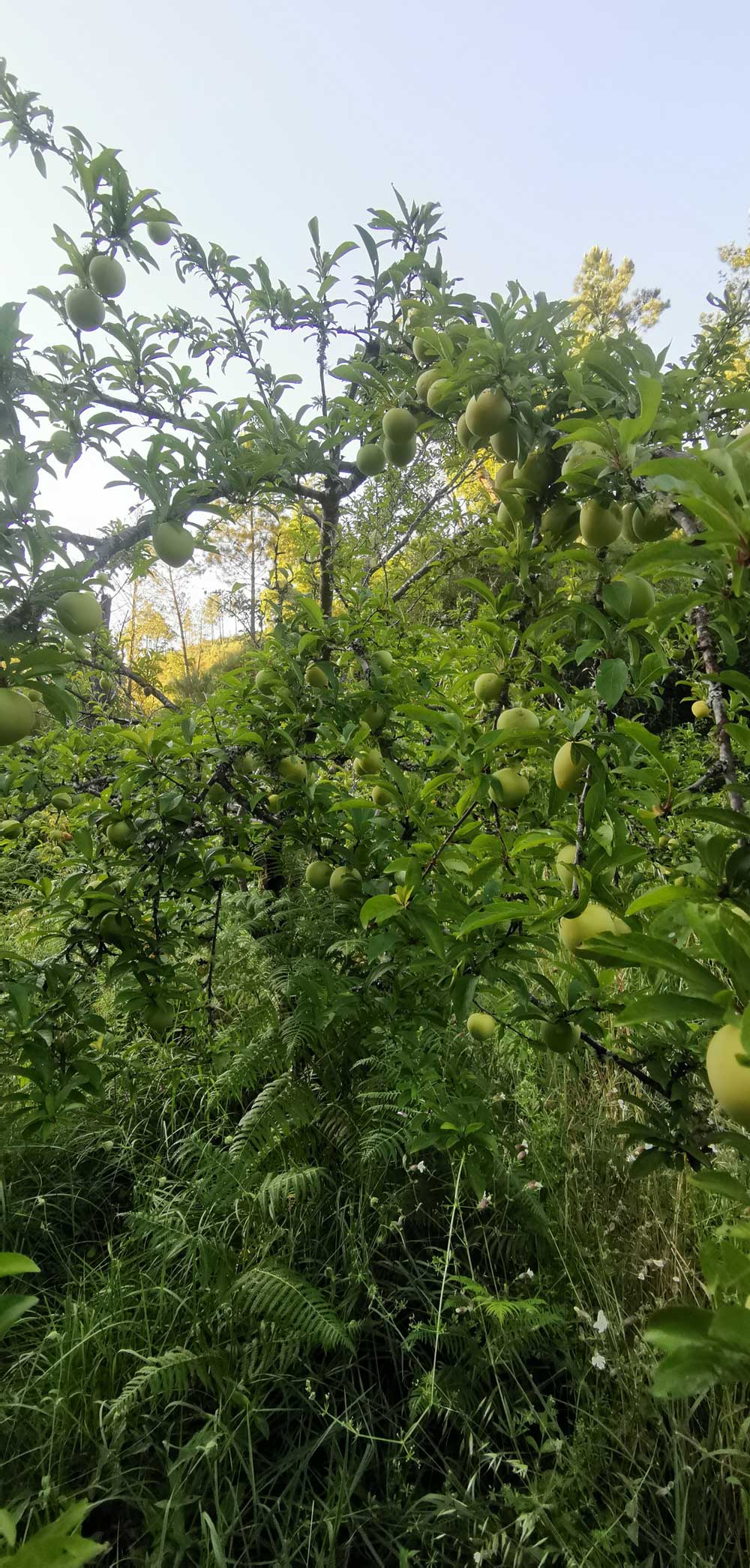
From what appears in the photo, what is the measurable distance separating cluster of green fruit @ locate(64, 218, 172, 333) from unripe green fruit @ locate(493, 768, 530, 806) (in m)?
1.10

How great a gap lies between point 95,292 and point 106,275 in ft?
0.15

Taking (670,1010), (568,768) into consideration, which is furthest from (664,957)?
(568,768)

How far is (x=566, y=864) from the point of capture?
1.02 m

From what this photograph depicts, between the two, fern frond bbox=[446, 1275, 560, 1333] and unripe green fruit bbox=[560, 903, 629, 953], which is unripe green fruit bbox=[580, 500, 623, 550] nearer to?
unripe green fruit bbox=[560, 903, 629, 953]

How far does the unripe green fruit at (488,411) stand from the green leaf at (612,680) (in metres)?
0.34

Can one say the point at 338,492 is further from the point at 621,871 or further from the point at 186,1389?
the point at 186,1389

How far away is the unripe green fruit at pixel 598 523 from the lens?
0.85 meters

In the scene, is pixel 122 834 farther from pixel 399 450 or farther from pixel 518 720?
pixel 399 450

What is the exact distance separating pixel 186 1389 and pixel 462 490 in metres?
4.70

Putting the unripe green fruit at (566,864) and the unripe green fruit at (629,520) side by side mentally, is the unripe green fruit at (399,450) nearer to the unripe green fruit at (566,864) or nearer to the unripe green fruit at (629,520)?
the unripe green fruit at (629,520)

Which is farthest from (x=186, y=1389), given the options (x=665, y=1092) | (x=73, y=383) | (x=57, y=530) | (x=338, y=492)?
(x=338, y=492)

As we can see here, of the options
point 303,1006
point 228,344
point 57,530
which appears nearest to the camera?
point 57,530

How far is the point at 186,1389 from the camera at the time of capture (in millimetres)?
1333

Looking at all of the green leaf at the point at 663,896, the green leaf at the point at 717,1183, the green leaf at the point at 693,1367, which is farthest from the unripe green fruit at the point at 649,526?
the green leaf at the point at 693,1367
